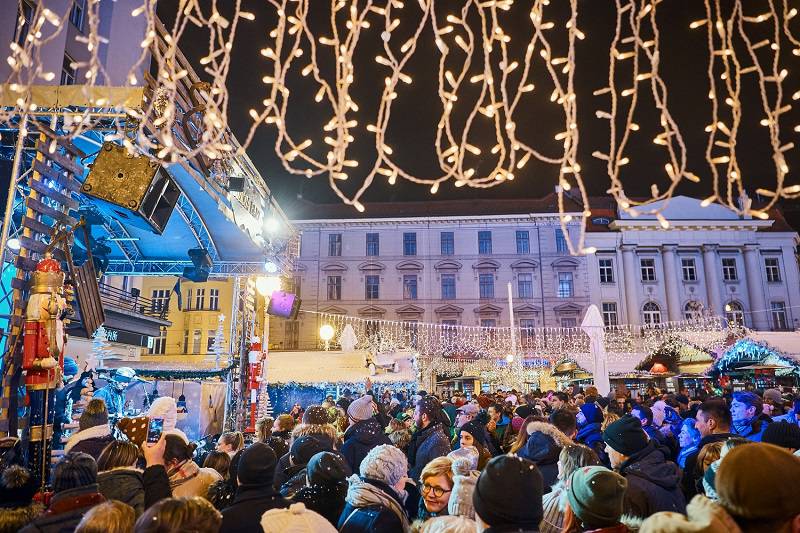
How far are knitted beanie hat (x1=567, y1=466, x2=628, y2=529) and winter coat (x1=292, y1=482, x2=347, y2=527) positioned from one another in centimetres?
156

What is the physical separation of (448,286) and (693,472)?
32.8 m

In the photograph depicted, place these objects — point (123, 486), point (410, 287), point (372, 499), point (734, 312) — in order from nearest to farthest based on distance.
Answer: point (372, 499) → point (123, 486) → point (734, 312) → point (410, 287)

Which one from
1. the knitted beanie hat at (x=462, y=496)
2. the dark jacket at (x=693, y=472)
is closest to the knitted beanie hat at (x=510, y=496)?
the knitted beanie hat at (x=462, y=496)

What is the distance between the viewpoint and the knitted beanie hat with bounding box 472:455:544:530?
7.01ft

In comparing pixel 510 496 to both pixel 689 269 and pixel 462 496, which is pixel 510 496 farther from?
pixel 689 269

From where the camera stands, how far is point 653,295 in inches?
1398

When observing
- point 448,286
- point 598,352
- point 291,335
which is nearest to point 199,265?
point 598,352

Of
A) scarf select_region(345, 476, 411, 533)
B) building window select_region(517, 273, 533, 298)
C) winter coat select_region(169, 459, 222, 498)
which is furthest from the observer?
building window select_region(517, 273, 533, 298)

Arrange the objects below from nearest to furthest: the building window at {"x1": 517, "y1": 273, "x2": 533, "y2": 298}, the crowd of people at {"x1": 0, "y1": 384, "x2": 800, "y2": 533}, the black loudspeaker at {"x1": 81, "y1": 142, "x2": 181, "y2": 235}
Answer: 1. the crowd of people at {"x1": 0, "y1": 384, "x2": 800, "y2": 533}
2. the black loudspeaker at {"x1": 81, "y1": 142, "x2": 181, "y2": 235}
3. the building window at {"x1": 517, "y1": 273, "x2": 533, "y2": 298}

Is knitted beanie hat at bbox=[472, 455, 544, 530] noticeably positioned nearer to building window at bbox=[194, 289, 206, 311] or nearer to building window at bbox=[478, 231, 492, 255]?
building window at bbox=[194, 289, 206, 311]

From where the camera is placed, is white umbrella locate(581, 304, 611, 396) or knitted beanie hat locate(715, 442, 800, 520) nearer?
knitted beanie hat locate(715, 442, 800, 520)

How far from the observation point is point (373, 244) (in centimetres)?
3803

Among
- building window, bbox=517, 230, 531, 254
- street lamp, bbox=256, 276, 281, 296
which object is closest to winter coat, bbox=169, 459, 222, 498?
street lamp, bbox=256, 276, 281, 296

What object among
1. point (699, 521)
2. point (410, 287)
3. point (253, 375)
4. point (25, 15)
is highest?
point (25, 15)
